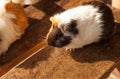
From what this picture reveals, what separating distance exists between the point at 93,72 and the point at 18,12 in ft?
1.32

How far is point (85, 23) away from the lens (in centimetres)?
98

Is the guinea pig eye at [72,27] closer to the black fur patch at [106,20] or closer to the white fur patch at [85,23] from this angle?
the white fur patch at [85,23]

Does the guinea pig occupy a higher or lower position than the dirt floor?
higher

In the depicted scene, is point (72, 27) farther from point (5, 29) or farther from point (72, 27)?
point (5, 29)

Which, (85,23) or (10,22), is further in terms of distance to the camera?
(10,22)

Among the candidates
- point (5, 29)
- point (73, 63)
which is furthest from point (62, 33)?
point (5, 29)

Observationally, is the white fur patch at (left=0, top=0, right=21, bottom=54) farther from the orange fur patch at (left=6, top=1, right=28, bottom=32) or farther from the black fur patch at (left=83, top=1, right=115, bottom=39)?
the black fur patch at (left=83, top=1, right=115, bottom=39)

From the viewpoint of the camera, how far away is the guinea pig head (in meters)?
0.97

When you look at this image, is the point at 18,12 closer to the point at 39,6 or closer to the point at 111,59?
the point at 39,6

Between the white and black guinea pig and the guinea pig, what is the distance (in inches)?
7.7

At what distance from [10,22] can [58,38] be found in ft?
0.82

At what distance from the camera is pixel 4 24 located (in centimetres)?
109

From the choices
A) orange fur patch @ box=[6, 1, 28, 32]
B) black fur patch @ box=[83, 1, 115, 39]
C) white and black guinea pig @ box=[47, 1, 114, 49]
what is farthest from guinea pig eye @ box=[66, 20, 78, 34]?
orange fur patch @ box=[6, 1, 28, 32]

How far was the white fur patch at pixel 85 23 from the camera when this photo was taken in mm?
977
